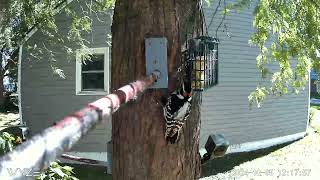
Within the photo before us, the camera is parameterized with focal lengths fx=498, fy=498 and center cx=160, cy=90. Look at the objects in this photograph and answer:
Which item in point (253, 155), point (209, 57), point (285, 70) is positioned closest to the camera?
point (209, 57)

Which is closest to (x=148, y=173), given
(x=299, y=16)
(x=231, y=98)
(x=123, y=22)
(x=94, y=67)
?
(x=123, y=22)

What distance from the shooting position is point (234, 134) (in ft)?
40.3

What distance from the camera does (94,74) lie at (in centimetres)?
1113

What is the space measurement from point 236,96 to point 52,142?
11.2 metres

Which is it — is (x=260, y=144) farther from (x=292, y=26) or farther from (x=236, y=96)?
(x=292, y=26)

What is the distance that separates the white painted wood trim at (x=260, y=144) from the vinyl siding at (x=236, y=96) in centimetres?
11

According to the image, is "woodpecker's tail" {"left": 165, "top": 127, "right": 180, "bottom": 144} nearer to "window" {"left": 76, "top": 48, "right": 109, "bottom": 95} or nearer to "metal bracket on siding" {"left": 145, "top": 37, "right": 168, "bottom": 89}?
"metal bracket on siding" {"left": 145, "top": 37, "right": 168, "bottom": 89}

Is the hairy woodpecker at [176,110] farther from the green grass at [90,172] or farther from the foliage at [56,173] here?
the green grass at [90,172]

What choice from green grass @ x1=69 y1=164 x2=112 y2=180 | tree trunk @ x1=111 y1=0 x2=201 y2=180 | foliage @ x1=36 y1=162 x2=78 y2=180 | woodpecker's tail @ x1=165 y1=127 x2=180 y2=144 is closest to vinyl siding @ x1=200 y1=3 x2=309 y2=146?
green grass @ x1=69 y1=164 x2=112 y2=180

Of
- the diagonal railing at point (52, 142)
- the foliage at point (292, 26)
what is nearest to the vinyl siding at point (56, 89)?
the foliage at point (292, 26)

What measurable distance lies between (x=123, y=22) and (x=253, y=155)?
9648 millimetres

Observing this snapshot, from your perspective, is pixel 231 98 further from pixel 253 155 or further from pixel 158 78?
pixel 158 78

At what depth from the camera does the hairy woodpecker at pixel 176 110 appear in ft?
9.47

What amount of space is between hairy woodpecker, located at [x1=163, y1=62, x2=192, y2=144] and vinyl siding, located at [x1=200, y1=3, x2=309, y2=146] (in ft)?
27.4
